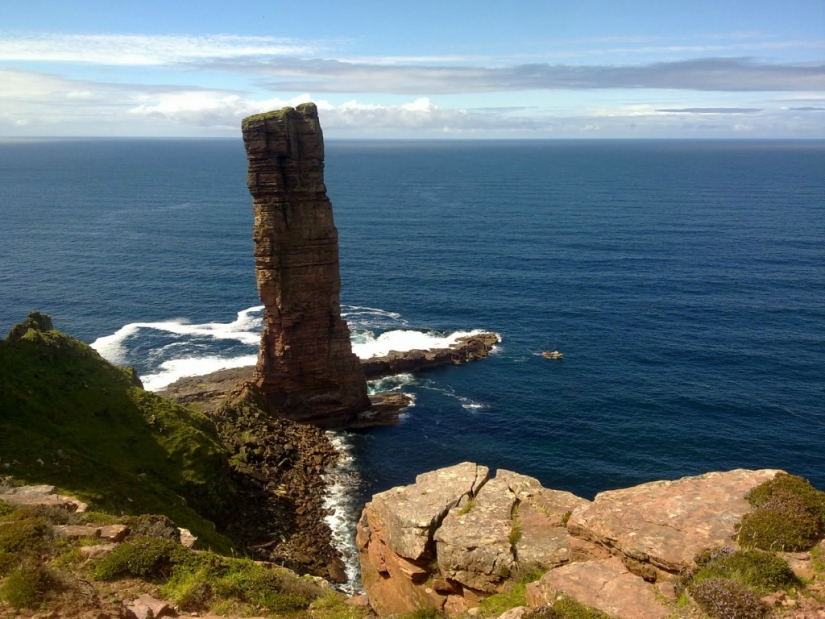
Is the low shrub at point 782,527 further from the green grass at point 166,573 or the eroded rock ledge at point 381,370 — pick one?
the eroded rock ledge at point 381,370

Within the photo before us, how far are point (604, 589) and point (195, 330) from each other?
89647 millimetres

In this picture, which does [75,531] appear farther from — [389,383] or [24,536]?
[389,383]

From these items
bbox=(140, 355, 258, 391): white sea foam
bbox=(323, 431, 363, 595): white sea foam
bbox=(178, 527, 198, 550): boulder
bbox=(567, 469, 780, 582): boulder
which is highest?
bbox=(567, 469, 780, 582): boulder

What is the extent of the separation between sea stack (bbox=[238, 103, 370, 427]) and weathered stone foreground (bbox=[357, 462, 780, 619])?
42979 millimetres

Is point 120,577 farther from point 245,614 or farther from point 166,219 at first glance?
point 166,219

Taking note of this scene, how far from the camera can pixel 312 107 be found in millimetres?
68500

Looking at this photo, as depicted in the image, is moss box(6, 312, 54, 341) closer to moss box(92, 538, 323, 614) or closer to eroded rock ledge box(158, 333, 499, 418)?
eroded rock ledge box(158, 333, 499, 418)

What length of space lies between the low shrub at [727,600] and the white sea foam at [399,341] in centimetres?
7426

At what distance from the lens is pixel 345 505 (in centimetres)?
5834

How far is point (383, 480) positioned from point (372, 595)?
33.1 metres

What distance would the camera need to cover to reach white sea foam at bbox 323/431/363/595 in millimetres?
49562

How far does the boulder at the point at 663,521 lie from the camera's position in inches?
837

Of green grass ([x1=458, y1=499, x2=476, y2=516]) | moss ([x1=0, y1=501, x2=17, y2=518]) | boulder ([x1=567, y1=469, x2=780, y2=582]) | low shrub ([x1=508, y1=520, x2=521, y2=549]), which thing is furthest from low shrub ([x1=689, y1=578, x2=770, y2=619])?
moss ([x1=0, y1=501, x2=17, y2=518])

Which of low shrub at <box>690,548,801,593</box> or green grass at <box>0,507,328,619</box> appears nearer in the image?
low shrub at <box>690,548,801,593</box>
